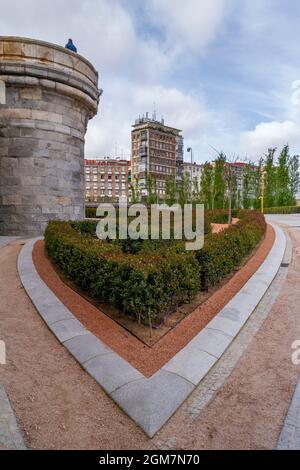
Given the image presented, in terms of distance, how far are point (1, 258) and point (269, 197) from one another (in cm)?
4325

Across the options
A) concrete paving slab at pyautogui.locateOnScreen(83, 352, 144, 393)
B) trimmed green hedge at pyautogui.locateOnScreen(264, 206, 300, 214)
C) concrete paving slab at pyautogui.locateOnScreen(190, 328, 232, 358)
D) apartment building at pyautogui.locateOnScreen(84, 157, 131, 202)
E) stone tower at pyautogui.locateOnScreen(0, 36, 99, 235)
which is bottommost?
concrete paving slab at pyautogui.locateOnScreen(83, 352, 144, 393)

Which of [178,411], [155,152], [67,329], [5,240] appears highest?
[155,152]

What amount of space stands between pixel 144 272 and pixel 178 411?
187cm

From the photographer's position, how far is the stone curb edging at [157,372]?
10.1 ft

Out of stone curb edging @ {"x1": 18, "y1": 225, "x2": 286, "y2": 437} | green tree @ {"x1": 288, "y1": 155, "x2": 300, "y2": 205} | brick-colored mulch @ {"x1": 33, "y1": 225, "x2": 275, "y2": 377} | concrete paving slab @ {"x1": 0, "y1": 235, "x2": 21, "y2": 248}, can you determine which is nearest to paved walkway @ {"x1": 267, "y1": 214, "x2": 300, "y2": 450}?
stone curb edging @ {"x1": 18, "y1": 225, "x2": 286, "y2": 437}

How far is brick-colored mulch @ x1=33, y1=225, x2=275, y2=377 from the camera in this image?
4020 millimetres

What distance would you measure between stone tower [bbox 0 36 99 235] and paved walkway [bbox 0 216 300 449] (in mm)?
8981

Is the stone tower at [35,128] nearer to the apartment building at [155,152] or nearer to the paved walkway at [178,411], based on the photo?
the paved walkway at [178,411]

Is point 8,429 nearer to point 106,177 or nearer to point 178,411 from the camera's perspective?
point 178,411

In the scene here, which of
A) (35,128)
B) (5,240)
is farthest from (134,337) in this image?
(35,128)

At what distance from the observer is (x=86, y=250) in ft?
19.4

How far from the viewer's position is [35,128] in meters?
12.8

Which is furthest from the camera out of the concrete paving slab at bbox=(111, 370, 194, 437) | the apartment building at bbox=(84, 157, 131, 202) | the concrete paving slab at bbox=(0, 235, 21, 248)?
the apartment building at bbox=(84, 157, 131, 202)

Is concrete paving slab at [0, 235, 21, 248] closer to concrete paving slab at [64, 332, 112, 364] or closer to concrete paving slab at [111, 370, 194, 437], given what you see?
concrete paving slab at [64, 332, 112, 364]
